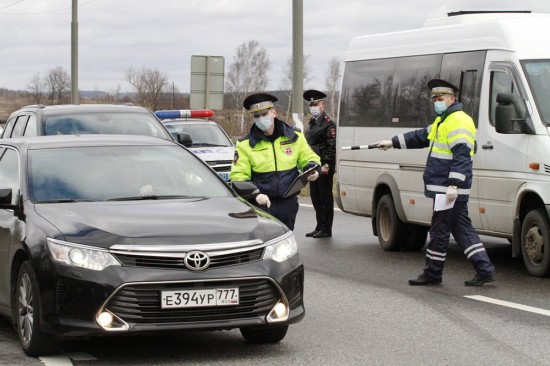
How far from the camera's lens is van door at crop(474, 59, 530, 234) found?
1256 cm

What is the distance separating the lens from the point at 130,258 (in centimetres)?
780

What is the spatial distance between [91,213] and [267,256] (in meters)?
1.15

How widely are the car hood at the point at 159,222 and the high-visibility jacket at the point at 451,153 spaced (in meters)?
3.22

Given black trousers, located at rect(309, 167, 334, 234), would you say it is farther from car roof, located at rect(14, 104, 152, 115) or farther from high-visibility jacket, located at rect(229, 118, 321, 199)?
high-visibility jacket, located at rect(229, 118, 321, 199)

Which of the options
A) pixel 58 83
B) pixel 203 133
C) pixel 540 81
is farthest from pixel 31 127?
pixel 58 83

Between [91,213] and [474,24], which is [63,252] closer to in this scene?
[91,213]

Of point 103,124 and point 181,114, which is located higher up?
point 103,124

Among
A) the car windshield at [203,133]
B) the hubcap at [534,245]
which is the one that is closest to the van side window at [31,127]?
the hubcap at [534,245]

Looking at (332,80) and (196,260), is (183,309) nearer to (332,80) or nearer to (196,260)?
(196,260)

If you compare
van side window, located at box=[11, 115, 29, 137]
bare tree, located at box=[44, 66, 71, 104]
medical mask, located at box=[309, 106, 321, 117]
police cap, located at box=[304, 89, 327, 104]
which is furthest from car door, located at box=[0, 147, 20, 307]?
bare tree, located at box=[44, 66, 71, 104]

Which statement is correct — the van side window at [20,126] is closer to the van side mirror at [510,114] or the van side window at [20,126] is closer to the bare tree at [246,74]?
the van side mirror at [510,114]

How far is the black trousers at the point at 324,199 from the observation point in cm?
1695

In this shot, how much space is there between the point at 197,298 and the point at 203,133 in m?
16.9

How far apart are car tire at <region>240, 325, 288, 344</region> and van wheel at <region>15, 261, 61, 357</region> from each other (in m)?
1.27
